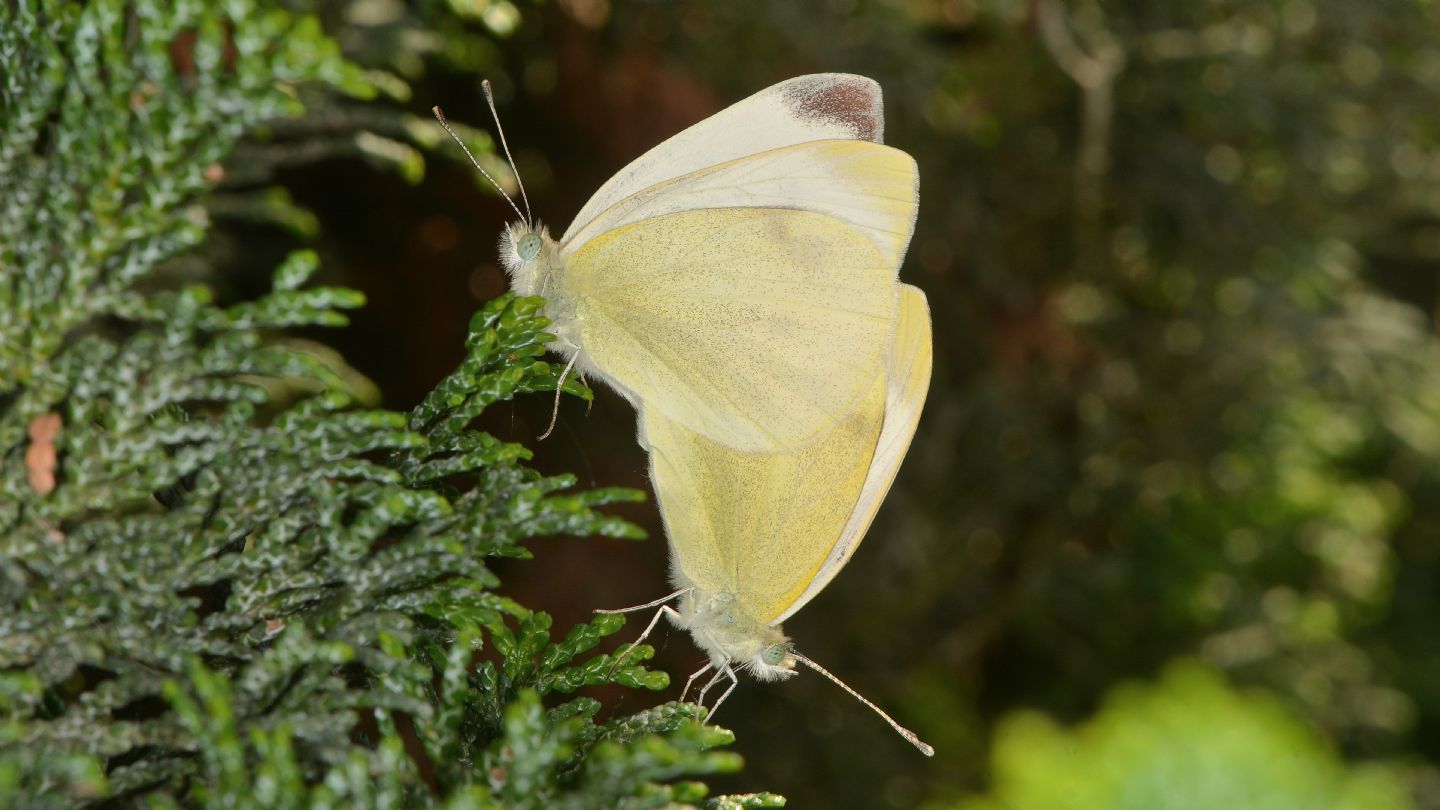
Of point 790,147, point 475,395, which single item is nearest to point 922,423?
point 790,147

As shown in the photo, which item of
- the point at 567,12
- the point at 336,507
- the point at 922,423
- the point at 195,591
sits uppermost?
the point at 567,12

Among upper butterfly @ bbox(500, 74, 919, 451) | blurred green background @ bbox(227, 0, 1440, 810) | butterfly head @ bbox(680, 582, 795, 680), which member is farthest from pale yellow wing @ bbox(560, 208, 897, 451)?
blurred green background @ bbox(227, 0, 1440, 810)

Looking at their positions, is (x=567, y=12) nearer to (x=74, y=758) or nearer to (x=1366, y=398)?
(x=74, y=758)

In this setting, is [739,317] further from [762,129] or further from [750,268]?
[762,129]

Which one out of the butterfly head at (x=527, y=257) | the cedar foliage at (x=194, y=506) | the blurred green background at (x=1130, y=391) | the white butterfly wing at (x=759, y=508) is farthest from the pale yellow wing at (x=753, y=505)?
the blurred green background at (x=1130, y=391)

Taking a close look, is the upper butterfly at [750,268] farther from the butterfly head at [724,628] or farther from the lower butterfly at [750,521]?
the butterfly head at [724,628]

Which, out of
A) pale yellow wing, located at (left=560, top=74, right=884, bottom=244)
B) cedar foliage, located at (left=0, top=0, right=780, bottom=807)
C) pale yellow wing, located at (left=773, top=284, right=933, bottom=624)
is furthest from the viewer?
pale yellow wing, located at (left=773, top=284, right=933, bottom=624)

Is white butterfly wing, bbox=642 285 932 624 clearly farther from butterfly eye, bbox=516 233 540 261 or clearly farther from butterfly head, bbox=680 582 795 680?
butterfly eye, bbox=516 233 540 261

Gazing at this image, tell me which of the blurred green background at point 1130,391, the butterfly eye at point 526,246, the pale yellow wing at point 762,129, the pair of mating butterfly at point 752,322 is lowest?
the blurred green background at point 1130,391
